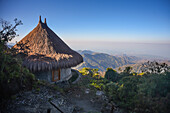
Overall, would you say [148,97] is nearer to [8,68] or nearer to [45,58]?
[8,68]

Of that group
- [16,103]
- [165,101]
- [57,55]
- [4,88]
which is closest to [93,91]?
[57,55]

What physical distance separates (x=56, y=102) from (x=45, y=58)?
3261mm

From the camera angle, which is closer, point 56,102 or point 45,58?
A: point 56,102

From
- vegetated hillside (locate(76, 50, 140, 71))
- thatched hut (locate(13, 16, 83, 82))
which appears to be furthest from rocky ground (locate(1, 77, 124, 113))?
vegetated hillside (locate(76, 50, 140, 71))

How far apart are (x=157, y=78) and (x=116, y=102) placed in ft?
7.08

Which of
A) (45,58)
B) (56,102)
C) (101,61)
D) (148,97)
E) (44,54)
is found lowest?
(101,61)

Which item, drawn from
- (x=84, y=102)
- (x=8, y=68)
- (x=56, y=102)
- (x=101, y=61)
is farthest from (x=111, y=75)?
(x=101, y=61)

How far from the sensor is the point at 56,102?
424 cm

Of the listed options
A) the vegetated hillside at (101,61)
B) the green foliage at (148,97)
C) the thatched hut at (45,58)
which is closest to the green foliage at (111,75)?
the thatched hut at (45,58)

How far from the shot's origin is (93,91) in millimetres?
6410

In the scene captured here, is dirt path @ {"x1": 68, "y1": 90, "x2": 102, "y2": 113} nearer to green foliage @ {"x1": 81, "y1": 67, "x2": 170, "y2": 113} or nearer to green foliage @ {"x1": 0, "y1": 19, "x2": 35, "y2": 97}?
green foliage @ {"x1": 81, "y1": 67, "x2": 170, "y2": 113}

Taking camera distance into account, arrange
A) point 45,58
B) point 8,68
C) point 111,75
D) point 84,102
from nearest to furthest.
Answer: point 8,68 < point 84,102 < point 45,58 < point 111,75

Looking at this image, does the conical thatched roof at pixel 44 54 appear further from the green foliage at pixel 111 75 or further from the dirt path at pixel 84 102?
the green foliage at pixel 111 75

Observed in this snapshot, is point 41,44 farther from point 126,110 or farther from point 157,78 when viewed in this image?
point 157,78
